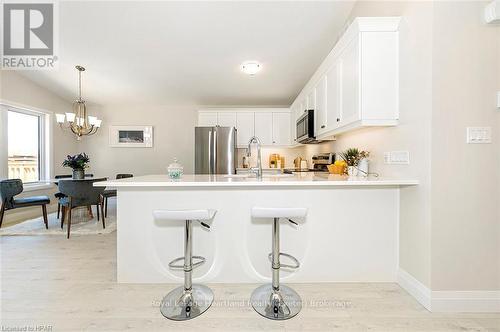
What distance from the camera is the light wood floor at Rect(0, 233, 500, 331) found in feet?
5.34

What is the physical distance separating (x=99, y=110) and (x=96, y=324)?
546 cm

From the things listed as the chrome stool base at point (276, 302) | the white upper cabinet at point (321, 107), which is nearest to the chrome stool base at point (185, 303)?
the chrome stool base at point (276, 302)

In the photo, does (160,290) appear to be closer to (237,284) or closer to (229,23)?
(237,284)

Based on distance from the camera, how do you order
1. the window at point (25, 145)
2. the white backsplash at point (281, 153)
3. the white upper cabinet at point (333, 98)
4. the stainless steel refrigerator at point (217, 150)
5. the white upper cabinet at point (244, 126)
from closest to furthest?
the white upper cabinet at point (333, 98) < the window at point (25, 145) < the stainless steel refrigerator at point (217, 150) < the white upper cabinet at point (244, 126) < the white backsplash at point (281, 153)

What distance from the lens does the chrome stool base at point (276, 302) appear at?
1723 mm

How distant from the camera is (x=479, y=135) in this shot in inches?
68.2

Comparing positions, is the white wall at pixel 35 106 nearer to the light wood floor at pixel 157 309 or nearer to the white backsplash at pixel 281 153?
the light wood floor at pixel 157 309

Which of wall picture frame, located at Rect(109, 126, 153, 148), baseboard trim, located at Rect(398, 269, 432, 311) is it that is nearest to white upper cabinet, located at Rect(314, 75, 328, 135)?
baseboard trim, located at Rect(398, 269, 432, 311)

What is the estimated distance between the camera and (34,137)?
16.1 ft

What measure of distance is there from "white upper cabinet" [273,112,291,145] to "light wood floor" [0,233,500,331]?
3461 mm

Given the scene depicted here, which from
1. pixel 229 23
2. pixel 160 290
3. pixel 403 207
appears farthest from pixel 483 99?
pixel 160 290

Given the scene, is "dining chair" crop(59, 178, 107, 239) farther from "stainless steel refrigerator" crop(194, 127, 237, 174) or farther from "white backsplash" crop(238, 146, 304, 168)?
"white backsplash" crop(238, 146, 304, 168)

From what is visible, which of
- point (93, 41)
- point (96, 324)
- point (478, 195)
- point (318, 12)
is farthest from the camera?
point (93, 41)

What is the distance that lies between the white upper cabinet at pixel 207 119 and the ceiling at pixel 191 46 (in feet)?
1.31
